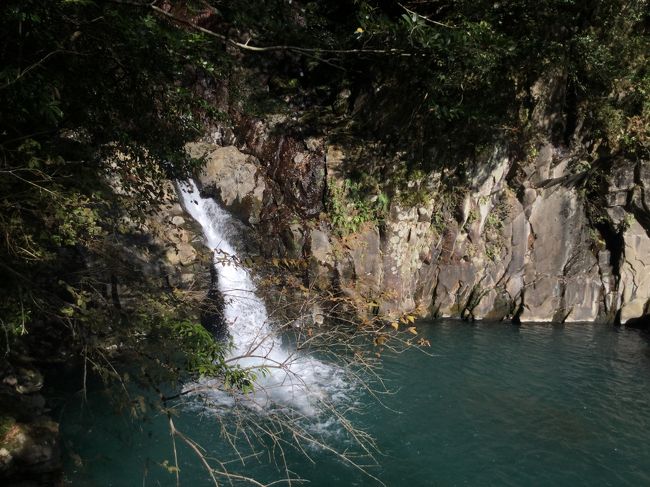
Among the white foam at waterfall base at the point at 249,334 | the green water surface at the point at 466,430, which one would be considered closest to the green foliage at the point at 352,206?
the white foam at waterfall base at the point at 249,334

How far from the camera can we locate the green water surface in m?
5.94

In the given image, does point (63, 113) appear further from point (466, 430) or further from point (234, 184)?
point (234, 184)

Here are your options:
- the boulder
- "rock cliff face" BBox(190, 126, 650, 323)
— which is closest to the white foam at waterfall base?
the boulder

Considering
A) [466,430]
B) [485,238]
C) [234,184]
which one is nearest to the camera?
[466,430]

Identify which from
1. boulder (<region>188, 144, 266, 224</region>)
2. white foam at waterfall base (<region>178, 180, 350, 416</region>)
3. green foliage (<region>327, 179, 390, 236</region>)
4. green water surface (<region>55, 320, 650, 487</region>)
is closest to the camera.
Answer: green water surface (<region>55, 320, 650, 487</region>)

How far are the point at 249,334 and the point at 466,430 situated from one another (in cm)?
548

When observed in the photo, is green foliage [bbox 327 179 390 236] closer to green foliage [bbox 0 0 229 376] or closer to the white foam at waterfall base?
the white foam at waterfall base

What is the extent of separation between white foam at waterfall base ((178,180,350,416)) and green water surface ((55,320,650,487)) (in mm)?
827

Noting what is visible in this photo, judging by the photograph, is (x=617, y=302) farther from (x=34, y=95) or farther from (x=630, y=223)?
(x=34, y=95)

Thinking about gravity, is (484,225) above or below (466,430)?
above

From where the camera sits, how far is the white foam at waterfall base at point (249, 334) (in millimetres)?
8064

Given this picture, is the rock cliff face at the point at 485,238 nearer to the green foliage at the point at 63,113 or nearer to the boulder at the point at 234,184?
the boulder at the point at 234,184

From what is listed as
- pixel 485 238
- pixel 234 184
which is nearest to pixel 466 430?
pixel 485 238

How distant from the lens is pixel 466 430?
7258 millimetres
